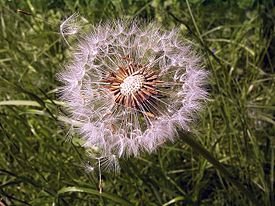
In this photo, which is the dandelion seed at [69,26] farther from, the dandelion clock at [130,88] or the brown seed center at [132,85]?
the brown seed center at [132,85]

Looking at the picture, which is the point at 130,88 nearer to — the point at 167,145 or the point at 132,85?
the point at 132,85

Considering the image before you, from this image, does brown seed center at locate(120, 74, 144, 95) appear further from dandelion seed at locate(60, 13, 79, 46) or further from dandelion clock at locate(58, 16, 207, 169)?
dandelion seed at locate(60, 13, 79, 46)

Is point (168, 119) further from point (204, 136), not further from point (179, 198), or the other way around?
point (204, 136)

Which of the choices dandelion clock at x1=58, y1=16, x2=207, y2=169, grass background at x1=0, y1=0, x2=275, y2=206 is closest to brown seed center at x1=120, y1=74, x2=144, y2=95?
dandelion clock at x1=58, y1=16, x2=207, y2=169

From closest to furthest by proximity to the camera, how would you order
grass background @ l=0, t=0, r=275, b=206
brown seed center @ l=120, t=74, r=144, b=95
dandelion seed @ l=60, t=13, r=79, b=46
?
brown seed center @ l=120, t=74, r=144, b=95
dandelion seed @ l=60, t=13, r=79, b=46
grass background @ l=0, t=0, r=275, b=206

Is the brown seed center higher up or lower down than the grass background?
lower down

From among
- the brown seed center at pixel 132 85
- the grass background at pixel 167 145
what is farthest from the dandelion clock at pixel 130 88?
the grass background at pixel 167 145
